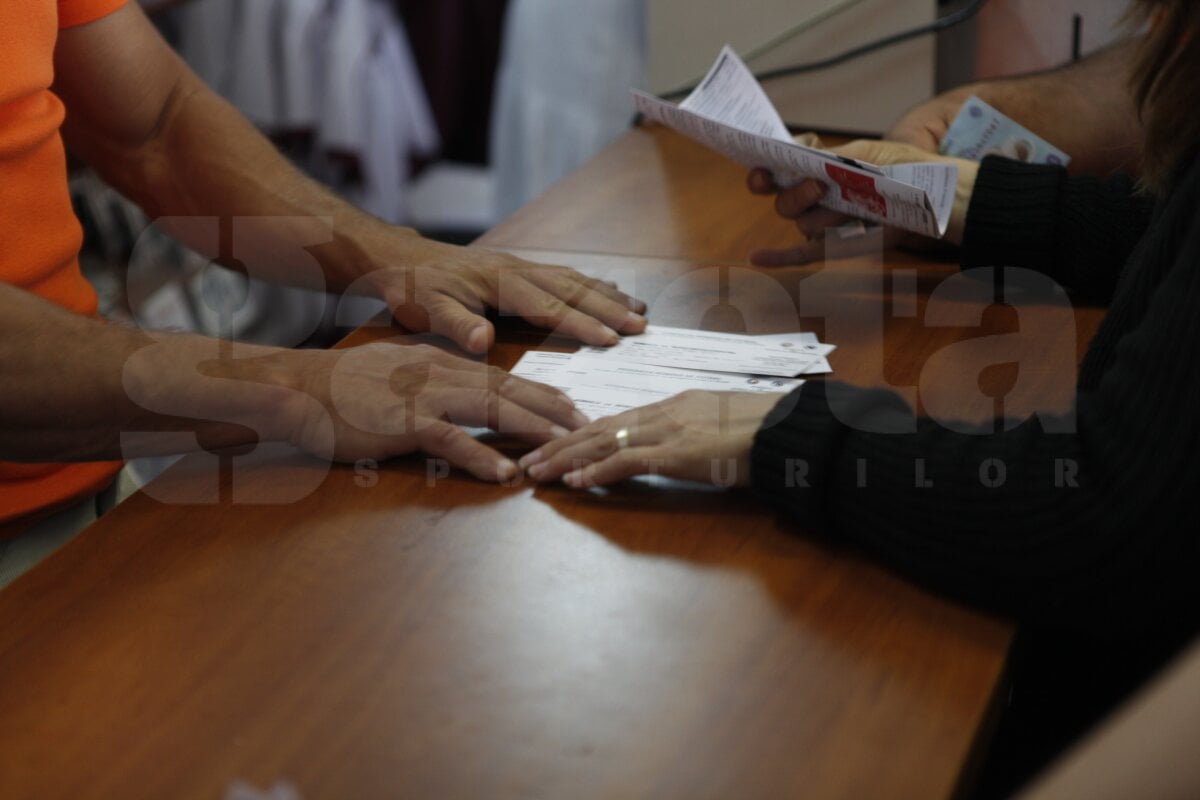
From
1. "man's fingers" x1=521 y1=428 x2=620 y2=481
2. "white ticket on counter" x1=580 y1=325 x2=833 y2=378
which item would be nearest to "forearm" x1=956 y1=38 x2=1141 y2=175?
"white ticket on counter" x1=580 y1=325 x2=833 y2=378

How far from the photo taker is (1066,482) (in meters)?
0.78

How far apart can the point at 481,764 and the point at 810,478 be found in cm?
31

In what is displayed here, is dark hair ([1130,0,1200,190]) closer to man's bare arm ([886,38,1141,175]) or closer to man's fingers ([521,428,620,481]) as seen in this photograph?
man's fingers ([521,428,620,481])

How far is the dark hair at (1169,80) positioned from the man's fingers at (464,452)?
1.73 ft

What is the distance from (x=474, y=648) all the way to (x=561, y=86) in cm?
191

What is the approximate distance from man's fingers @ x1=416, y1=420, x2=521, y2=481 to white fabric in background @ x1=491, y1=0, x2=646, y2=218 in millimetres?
1480

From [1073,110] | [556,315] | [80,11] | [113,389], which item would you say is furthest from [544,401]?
[1073,110]

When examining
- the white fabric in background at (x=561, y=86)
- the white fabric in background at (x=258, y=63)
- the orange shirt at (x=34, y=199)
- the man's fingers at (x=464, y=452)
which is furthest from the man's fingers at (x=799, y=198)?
the white fabric in background at (x=258, y=63)

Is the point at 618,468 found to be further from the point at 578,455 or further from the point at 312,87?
the point at 312,87

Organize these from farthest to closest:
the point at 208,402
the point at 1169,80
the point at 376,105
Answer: the point at 376,105 → the point at 208,402 → the point at 1169,80

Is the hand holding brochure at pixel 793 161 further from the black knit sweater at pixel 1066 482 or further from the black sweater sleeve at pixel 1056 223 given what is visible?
the black knit sweater at pixel 1066 482

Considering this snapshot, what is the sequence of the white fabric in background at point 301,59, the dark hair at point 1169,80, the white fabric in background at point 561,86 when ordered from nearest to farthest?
1. the dark hair at point 1169,80
2. the white fabric in background at point 561,86
3. the white fabric in background at point 301,59

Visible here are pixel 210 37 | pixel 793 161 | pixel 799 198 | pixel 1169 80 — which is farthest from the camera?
pixel 210 37

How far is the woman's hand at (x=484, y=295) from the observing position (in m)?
1.14
